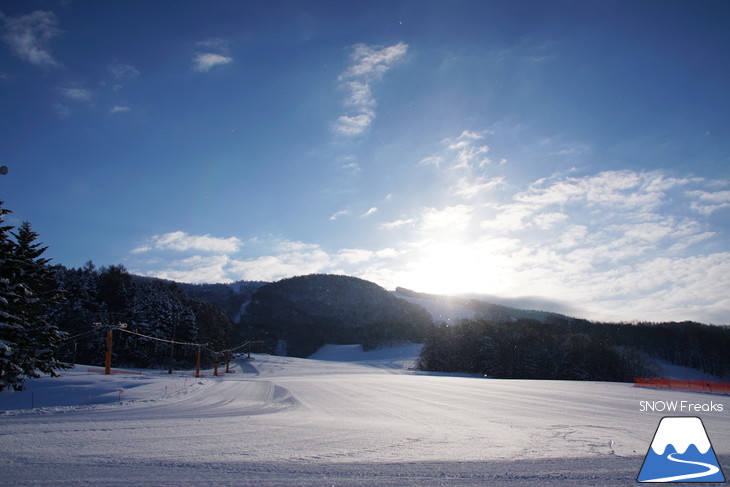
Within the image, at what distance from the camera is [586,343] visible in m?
80.2

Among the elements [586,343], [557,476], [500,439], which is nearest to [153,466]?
[557,476]

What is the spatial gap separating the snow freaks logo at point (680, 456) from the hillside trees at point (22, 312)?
2788cm

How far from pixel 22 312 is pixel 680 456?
1291 inches

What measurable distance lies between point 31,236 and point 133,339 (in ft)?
140

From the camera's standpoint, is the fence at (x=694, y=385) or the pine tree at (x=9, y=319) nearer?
the pine tree at (x=9, y=319)

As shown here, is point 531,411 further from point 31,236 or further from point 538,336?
point 538,336

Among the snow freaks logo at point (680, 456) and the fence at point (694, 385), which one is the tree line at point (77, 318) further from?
the fence at point (694, 385)

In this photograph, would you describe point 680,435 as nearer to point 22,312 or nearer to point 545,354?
point 22,312

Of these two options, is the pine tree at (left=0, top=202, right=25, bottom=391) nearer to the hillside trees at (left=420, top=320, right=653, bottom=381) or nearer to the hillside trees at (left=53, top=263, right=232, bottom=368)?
the hillside trees at (left=53, top=263, right=232, bottom=368)

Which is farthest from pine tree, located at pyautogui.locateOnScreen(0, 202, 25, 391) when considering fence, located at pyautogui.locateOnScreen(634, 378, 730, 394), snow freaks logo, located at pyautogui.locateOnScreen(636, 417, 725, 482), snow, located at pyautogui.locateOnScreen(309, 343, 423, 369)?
snow, located at pyautogui.locateOnScreen(309, 343, 423, 369)

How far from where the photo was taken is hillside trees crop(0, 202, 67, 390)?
2339 cm

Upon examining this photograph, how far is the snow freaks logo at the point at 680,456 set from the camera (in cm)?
589

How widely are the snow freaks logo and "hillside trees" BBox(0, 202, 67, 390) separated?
27878mm

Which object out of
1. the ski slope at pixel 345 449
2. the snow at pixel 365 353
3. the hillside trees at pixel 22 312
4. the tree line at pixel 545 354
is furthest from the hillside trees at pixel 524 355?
the hillside trees at pixel 22 312
